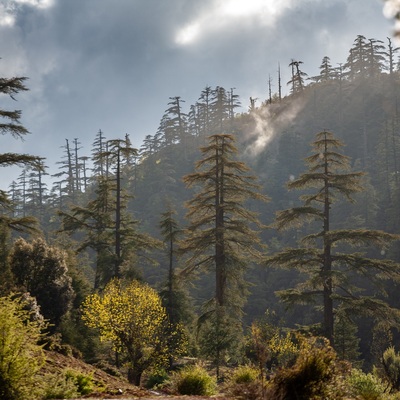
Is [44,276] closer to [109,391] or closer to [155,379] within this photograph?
[155,379]

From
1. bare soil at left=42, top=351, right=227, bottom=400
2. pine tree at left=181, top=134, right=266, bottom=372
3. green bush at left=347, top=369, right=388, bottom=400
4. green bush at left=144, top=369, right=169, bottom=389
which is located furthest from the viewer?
pine tree at left=181, top=134, right=266, bottom=372

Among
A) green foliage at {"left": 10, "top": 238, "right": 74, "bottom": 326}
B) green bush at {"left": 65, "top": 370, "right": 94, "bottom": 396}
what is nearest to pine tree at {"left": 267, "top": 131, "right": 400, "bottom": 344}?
green foliage at {"left": 10, "top": 238, "right": 74, "bottom": 326}

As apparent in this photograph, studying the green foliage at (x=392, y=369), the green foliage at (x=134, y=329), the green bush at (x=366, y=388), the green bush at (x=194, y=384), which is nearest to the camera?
the green bush at (x=366, y=388)

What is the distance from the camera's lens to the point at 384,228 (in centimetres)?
5366

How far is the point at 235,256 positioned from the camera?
22266mm

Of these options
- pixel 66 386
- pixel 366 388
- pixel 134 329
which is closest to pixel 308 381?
pixel 366 388

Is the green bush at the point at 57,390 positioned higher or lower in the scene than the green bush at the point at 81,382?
higher

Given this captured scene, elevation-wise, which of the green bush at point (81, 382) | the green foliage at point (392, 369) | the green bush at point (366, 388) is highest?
the green bush at point (81, 382)

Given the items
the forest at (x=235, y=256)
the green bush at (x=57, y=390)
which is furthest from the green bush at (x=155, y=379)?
the green bush at (x=57, y=390)

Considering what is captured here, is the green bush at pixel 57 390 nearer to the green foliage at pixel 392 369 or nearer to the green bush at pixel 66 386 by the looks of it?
the green bush at pixel 66 386

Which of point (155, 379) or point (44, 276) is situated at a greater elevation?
point (44, 276)

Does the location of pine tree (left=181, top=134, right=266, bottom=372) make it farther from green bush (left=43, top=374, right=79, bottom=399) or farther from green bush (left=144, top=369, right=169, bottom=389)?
green bush (left=43, top=374, right=79, bottom=399)

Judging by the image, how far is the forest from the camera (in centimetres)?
1378

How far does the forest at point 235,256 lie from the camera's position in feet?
45.2
